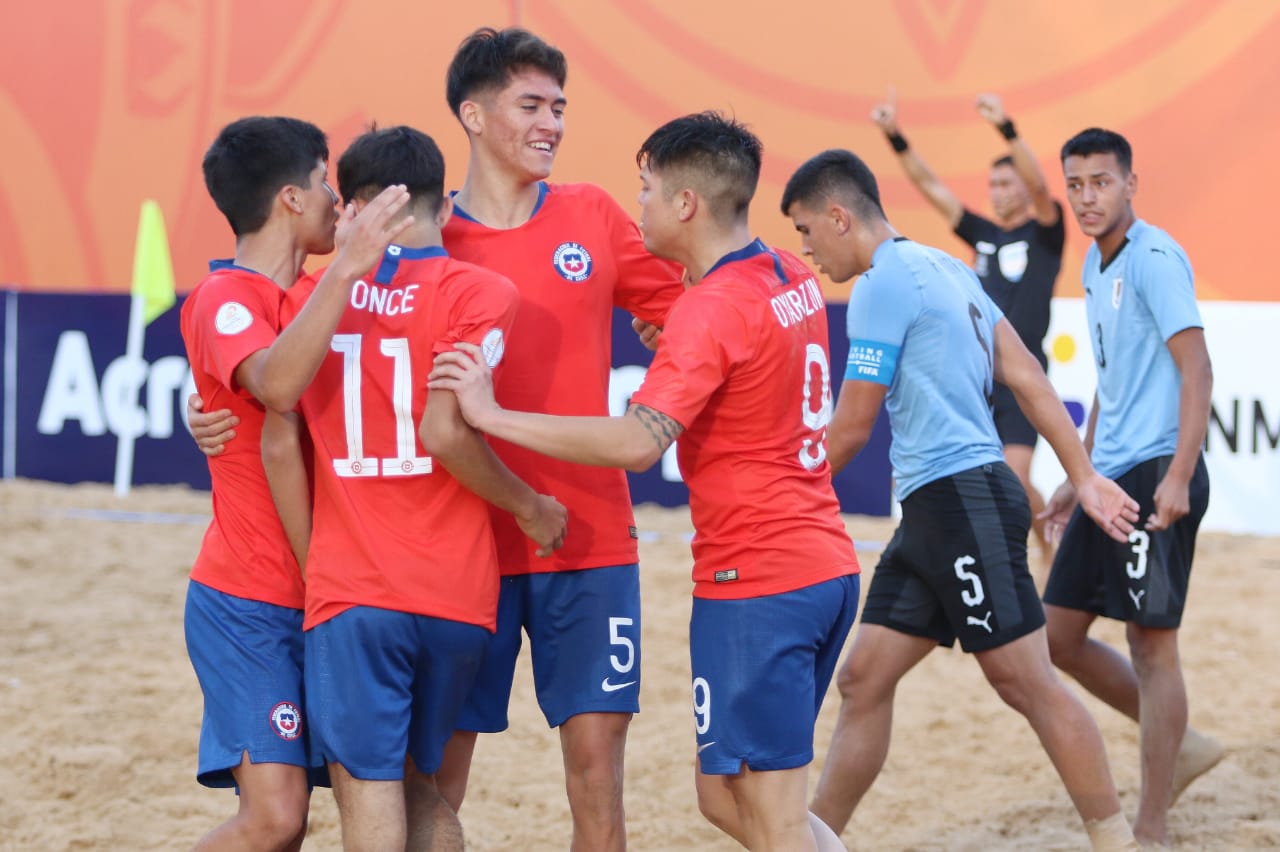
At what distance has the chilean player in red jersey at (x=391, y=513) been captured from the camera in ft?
10.7

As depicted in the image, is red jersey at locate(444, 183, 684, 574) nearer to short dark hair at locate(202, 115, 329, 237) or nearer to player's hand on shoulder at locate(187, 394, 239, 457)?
short dark hair at locate(202, 115, 329, 237)

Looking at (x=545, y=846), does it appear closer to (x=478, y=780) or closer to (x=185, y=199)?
(x=478, y=780)

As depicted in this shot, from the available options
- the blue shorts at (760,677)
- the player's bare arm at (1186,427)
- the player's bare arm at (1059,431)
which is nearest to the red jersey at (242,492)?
the blue shorts at (760,677)

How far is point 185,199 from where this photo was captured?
12078 millimetres

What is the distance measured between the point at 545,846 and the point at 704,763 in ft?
5.50

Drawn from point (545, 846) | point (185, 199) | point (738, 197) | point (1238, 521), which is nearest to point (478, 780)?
point (545, 846)

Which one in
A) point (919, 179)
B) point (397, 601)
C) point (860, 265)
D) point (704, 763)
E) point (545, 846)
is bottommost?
point (545, 846)

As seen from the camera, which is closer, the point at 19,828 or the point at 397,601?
the point at 397,601

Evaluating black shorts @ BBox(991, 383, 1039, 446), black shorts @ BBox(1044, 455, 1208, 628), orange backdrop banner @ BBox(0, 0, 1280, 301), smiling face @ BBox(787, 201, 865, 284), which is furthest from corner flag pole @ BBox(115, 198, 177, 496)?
black shorts @ BBox(1044, 455, 1208, 628)

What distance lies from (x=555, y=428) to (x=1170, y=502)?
248cm

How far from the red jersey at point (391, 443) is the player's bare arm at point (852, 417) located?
132cm

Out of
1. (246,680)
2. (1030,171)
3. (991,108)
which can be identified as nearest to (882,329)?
(246,680)

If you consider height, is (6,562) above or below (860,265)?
below

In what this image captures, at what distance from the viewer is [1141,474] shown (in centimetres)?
500
